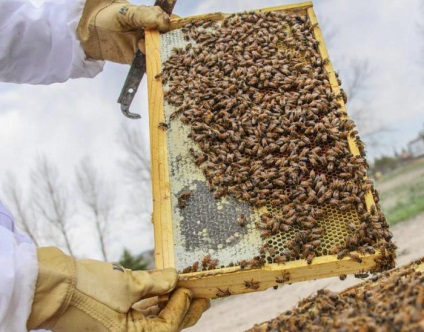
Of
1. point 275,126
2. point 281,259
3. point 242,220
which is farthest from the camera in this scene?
point 275,126

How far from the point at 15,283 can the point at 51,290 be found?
0.27 m

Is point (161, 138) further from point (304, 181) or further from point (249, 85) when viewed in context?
point (304, 181)

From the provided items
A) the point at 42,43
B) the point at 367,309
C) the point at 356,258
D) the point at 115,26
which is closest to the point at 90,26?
the point at 115,26

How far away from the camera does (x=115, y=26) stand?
5.93m

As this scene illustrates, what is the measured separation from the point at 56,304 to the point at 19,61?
3.72m

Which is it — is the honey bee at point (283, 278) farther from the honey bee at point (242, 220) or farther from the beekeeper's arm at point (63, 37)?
the beekeeper's arm at point (63, 37)

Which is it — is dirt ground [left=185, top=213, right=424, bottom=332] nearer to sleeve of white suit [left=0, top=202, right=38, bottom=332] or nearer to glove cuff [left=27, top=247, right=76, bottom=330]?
glove cuff [left=27, top=247, right=76, bottom=330]

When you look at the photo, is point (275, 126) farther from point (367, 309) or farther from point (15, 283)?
point (15, 283)

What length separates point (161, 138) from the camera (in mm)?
4844

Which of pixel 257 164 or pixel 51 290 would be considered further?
pixel 257 164

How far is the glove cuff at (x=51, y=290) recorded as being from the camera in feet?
12.0

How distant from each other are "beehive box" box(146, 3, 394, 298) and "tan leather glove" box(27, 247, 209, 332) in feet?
0.79

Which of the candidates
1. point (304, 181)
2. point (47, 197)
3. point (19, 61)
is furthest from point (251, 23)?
point (47, 197)

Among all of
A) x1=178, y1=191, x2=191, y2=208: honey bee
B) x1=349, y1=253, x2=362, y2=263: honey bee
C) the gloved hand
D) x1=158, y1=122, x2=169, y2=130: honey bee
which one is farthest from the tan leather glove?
the gloved hand
